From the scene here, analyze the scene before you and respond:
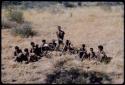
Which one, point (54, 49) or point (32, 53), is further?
point (54, 49)

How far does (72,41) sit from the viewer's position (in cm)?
1738

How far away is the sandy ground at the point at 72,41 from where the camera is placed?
12547 millimetres

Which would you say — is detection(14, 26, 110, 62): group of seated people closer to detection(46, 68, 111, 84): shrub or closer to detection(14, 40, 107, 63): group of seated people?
detection(14, 40, 107, 63): group of seated people

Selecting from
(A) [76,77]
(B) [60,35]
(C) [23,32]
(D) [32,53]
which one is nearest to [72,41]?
(B) [60,35]

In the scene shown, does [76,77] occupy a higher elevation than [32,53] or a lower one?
lower

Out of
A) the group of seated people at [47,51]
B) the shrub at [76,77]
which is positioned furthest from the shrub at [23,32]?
the shrub at [76,77]

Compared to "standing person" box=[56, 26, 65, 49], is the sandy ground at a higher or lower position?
lower

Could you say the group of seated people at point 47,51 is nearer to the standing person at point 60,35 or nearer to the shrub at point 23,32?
the standing person at point 60,35

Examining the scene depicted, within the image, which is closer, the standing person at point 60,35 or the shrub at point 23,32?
the standing person at point 60,35

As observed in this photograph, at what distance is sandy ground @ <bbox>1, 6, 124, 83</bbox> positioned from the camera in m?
12.5

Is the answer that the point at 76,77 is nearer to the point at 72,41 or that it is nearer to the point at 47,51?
the point at 47,51

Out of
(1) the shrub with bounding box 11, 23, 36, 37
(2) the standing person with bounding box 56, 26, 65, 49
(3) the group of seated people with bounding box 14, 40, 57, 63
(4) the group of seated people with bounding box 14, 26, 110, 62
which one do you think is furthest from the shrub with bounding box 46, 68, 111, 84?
(1) the shrub with bounding box 11, 23, 36, 37

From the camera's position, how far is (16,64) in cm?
1362

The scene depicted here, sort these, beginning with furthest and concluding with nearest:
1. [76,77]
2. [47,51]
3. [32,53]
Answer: [47,51]
[32,53]
[76,77]
